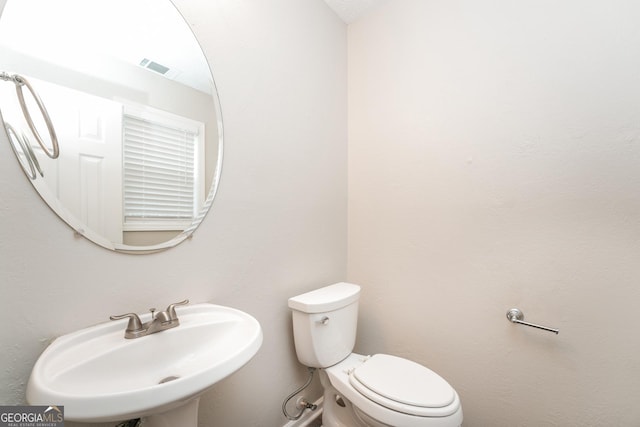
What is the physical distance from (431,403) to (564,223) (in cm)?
91

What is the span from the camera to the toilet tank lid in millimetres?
1193

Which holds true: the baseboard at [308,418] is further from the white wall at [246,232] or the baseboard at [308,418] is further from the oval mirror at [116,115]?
the oval mirror at [116,115]

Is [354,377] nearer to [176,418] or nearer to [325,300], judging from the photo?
[325,300]

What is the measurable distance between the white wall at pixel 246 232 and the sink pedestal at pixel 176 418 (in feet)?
0.88

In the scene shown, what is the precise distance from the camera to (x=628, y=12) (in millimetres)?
1003

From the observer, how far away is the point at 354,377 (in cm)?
112

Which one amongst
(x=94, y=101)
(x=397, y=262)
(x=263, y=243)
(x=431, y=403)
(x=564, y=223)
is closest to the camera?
(x=94, y=101)

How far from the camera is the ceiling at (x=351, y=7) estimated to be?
157cm

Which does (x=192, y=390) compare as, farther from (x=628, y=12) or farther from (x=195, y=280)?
(x=628, y=12)

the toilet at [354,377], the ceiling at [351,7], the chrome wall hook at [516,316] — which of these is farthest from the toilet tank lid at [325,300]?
the ceiling at [351,7]

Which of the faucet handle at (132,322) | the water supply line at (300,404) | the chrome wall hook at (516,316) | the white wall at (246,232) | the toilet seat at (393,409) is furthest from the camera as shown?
the water supply line at (300,404)

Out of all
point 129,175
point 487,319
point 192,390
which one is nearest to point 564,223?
point 487,319

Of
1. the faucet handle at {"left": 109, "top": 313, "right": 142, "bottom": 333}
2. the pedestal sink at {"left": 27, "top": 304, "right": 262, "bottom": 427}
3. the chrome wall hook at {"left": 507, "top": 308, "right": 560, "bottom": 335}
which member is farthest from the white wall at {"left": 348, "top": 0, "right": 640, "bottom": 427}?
the faucet handle at {"left": 109, "top": 313, "right": 142, "bottom": 333}

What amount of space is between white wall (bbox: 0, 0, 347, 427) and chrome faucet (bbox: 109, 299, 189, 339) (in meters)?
0.07
